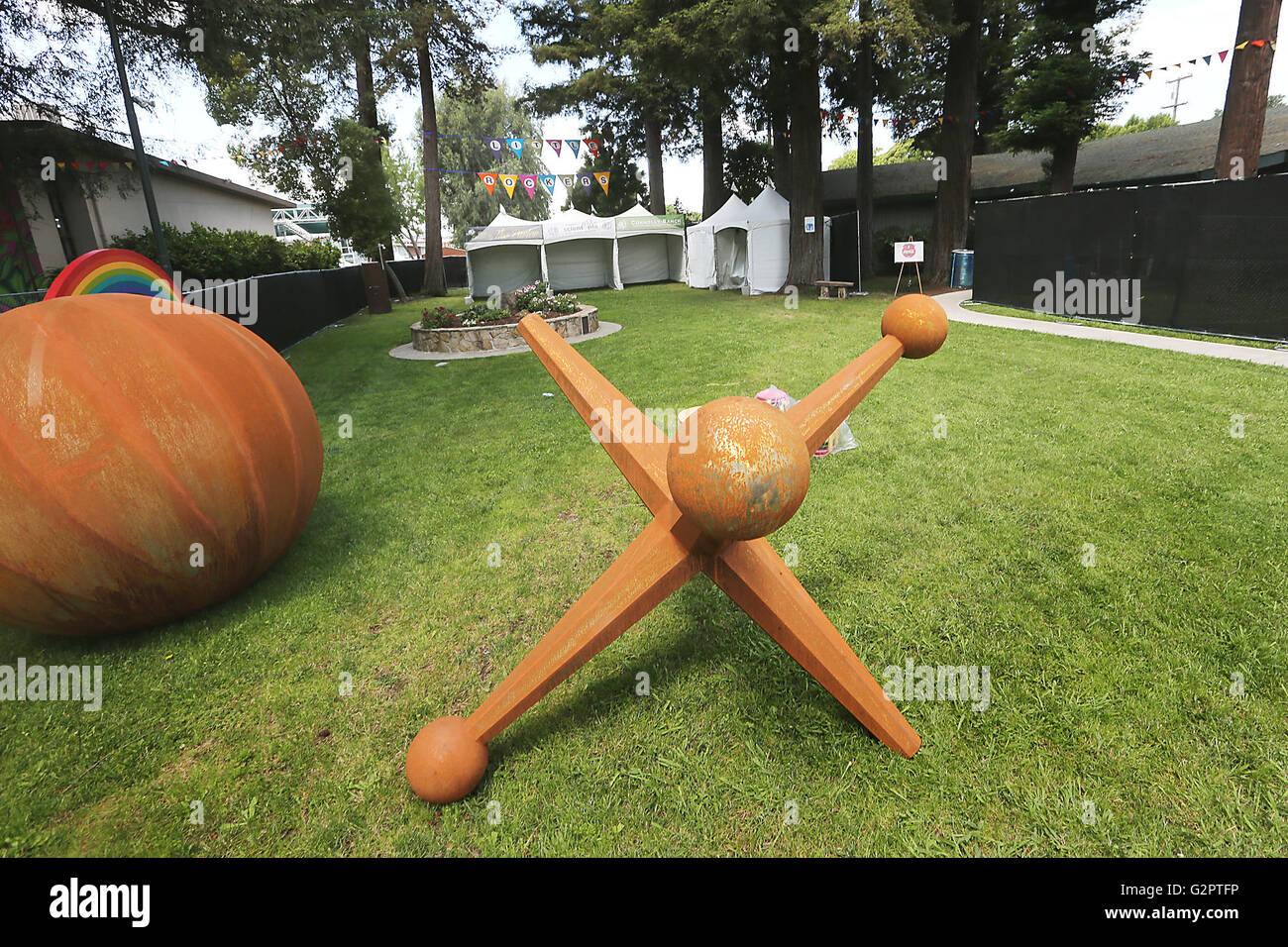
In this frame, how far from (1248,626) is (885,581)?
1502 mm

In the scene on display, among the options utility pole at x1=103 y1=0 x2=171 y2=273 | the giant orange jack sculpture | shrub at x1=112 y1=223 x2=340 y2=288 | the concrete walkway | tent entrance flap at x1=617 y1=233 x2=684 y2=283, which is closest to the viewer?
the giant orange jack sculpture

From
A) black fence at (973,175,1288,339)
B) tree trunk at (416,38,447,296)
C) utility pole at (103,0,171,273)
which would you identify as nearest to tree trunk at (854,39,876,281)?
black fence at (973,175,1288,339)

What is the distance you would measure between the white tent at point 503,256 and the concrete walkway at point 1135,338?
15.0 metres

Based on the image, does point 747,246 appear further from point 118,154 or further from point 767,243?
point 118,154

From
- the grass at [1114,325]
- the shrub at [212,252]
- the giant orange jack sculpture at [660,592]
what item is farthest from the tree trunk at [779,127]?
the giant orange jack sculpture at [660,592]

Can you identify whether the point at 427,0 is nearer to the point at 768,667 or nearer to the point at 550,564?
the point at 550,564

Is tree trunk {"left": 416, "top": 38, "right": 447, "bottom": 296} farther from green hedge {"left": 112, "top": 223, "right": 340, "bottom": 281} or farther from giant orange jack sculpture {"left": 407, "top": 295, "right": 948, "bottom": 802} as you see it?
giant orange jack sculpture {"left": 407, "top": 295, "right": 948, "bottom": 802}

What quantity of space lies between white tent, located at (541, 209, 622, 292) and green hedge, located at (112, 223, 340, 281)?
8.63 metres

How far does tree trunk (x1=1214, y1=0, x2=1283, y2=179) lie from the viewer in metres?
10.2

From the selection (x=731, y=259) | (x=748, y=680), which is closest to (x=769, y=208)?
(x=731, y=259)

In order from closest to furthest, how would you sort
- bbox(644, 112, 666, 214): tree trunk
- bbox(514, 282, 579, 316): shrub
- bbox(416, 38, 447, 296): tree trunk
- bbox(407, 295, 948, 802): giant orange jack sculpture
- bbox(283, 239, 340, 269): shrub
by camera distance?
bbox(407, 295, 948, 802): giant orange jack sculpture, bbox(514, 282, 579, 316): shrub, bbox(416, 38, 447, 296): tree trunk, bbox(283, 239, 340, 269): shrub, bbox(644, 112, 666, 214): tree trunk

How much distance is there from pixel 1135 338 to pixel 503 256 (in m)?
19.7

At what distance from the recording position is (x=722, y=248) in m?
20.4
